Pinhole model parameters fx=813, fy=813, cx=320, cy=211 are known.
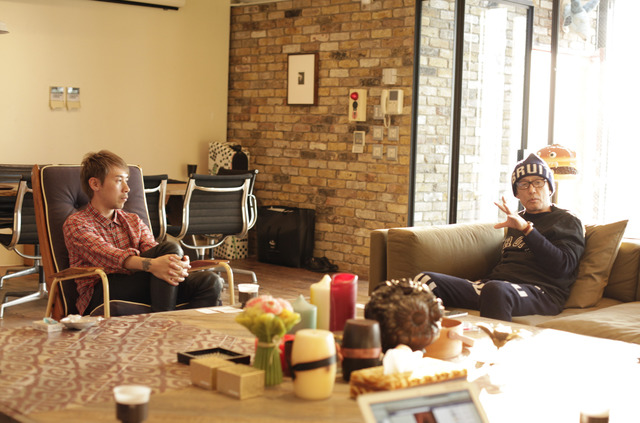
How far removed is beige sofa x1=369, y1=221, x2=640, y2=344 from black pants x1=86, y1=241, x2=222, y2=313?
31.8 inches

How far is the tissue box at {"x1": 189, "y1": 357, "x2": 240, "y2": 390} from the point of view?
1.78 meters

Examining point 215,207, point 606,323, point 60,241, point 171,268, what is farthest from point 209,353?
point 215,207

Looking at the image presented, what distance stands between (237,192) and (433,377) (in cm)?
399

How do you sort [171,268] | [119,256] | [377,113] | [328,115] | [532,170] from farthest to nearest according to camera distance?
[328,115] → [377,113] → [532,170] → [119,256] → [171,268]

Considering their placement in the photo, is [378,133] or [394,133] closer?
[394,133]

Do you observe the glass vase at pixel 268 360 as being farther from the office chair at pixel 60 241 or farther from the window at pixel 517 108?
the window at pixel 517 108

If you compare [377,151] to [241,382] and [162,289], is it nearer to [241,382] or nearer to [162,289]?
[162,289]

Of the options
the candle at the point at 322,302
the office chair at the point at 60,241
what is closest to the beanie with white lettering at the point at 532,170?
the office chair at the point at 60,241

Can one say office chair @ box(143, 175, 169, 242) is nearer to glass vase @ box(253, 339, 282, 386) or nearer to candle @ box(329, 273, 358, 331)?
candle @ box(329, 273, 358, 331)

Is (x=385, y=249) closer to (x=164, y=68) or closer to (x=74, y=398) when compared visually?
(x=74, y=398)

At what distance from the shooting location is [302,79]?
23.4 ft

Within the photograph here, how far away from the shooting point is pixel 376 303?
78.6 inches

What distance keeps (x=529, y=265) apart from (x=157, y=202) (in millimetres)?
2530

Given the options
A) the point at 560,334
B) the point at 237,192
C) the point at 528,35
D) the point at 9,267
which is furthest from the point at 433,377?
the point at 9,267
